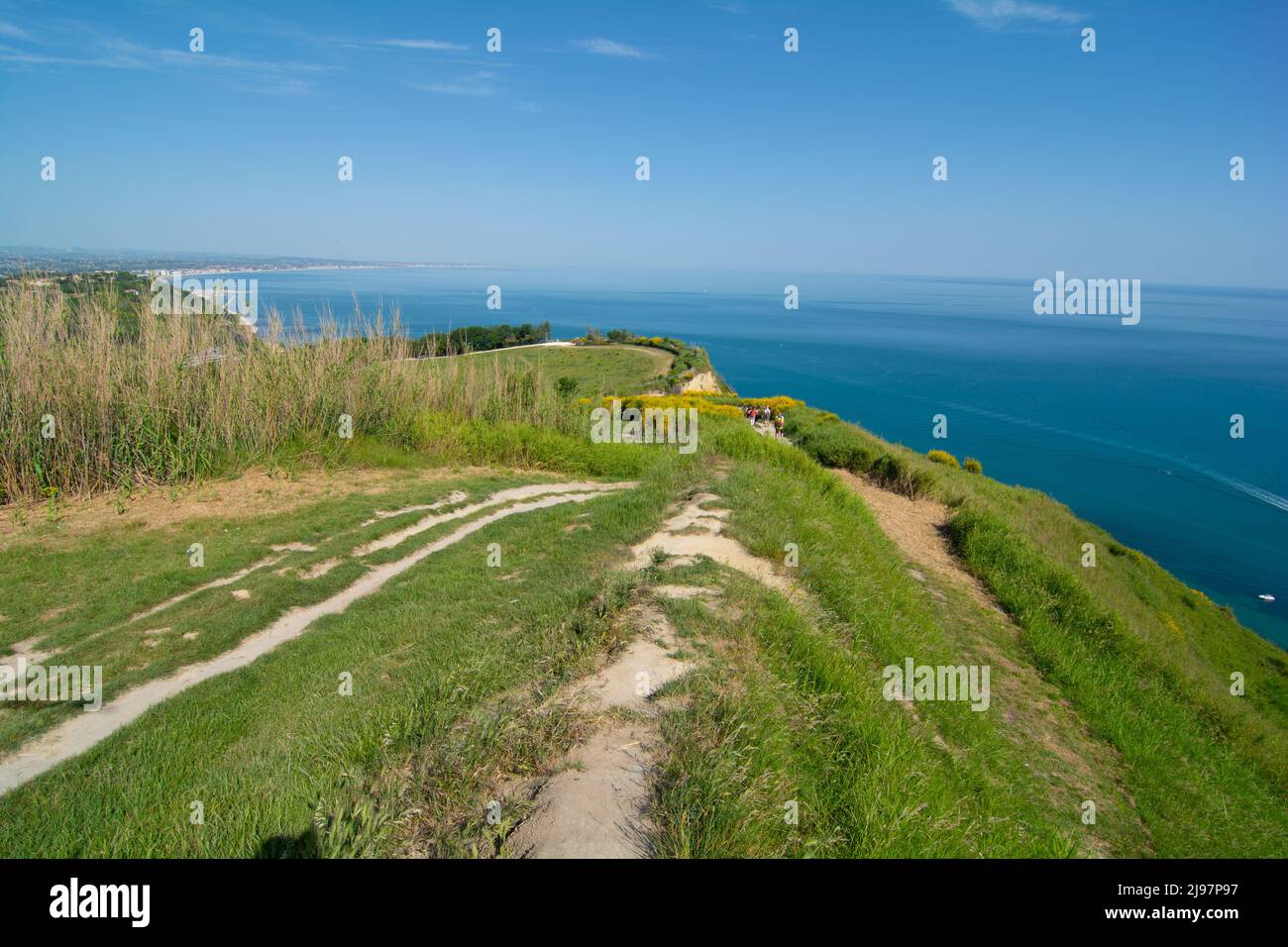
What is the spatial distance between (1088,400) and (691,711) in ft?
245

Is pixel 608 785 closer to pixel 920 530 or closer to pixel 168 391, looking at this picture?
pixel 920 530

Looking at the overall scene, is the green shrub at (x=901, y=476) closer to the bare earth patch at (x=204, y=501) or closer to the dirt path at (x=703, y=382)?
the bare earth patch at (x=204, y=501)

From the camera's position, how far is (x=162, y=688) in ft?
17.5

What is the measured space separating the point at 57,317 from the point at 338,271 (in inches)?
6351

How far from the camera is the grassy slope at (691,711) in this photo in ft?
9.40

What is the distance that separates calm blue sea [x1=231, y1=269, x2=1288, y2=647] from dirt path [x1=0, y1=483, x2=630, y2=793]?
8326 mm

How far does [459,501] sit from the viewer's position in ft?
36.5

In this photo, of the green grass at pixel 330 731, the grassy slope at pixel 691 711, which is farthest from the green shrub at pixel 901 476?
the green grass at pixel 330 731

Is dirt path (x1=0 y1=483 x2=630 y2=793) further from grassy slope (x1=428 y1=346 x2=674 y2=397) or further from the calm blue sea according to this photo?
grassy slope (x1=428 y1=346 x2=674 y2=397)

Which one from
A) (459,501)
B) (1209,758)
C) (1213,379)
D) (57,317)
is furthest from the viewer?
(1213,379)

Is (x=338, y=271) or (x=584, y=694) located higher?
(x=338, y=271)
